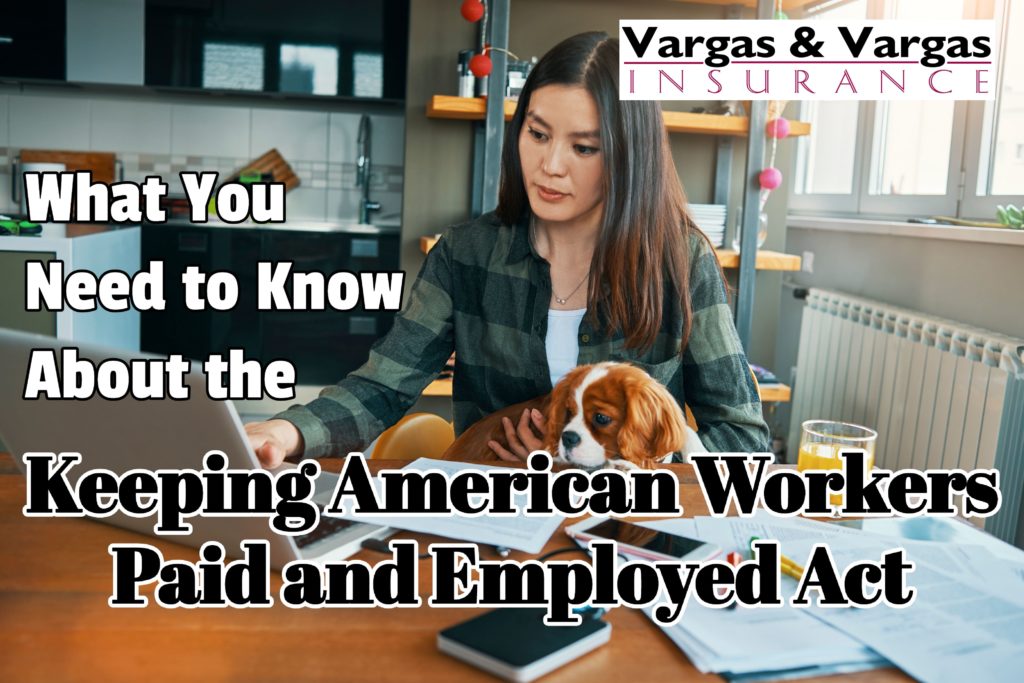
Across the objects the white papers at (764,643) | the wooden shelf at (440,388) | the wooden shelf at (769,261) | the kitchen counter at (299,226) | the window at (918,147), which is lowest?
the wooden shelf at (440,388)

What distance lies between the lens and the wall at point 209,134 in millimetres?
4492

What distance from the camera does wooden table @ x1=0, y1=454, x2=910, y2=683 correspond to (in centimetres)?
68

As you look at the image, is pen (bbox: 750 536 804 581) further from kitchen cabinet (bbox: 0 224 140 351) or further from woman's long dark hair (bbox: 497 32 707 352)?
kitchen cabinet (bbox: 0 224 140 351)

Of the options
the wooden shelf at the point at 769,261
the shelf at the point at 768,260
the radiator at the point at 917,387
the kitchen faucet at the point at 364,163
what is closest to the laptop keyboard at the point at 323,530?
the radiator at the point at 917,387

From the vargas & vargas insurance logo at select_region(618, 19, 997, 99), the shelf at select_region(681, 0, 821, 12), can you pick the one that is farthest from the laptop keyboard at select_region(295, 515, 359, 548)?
the shelf at select_region(681, 0, 821, 12)

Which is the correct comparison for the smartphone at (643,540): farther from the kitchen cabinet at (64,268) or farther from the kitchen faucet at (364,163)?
the kitchen faucet at (364,163)

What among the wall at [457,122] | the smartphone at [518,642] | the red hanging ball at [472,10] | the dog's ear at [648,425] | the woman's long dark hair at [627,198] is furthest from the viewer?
the wall at [457,122]

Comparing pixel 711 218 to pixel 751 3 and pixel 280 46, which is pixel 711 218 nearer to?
pixel 751 3

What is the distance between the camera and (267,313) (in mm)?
4285

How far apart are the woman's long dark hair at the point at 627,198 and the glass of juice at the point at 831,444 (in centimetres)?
37

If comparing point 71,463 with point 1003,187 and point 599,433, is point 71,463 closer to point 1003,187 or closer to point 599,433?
point 599,433

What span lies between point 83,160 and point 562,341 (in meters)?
3.72

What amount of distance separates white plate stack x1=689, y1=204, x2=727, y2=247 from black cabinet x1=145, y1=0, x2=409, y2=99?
1.61m

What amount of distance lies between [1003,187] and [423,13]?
1.96m
